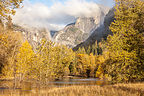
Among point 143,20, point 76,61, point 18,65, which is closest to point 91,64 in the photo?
point 76,61

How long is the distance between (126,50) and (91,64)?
69.2m

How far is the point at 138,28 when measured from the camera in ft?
51.0

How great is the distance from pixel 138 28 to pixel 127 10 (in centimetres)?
310

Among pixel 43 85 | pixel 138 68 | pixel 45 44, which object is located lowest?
pixel 43 85

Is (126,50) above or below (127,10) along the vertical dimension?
below

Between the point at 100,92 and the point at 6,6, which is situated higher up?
the point at 6,6

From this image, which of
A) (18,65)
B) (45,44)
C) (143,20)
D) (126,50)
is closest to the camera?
(143,20)

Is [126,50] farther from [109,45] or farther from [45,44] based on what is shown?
[45,44]

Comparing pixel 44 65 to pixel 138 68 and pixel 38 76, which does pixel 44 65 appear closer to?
pixel 38 76

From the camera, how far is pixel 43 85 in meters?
20.1

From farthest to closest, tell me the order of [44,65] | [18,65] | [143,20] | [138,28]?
[18,65] < [44,65] < [138,28] < [143,20]

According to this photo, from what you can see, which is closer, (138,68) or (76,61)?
(138,68)

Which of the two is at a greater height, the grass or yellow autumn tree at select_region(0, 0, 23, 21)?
yellow autumn tree at select_region(0, 0, 23, 21)

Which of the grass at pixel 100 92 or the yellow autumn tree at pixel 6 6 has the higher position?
the yellow autumn tree at pixel 6 6
